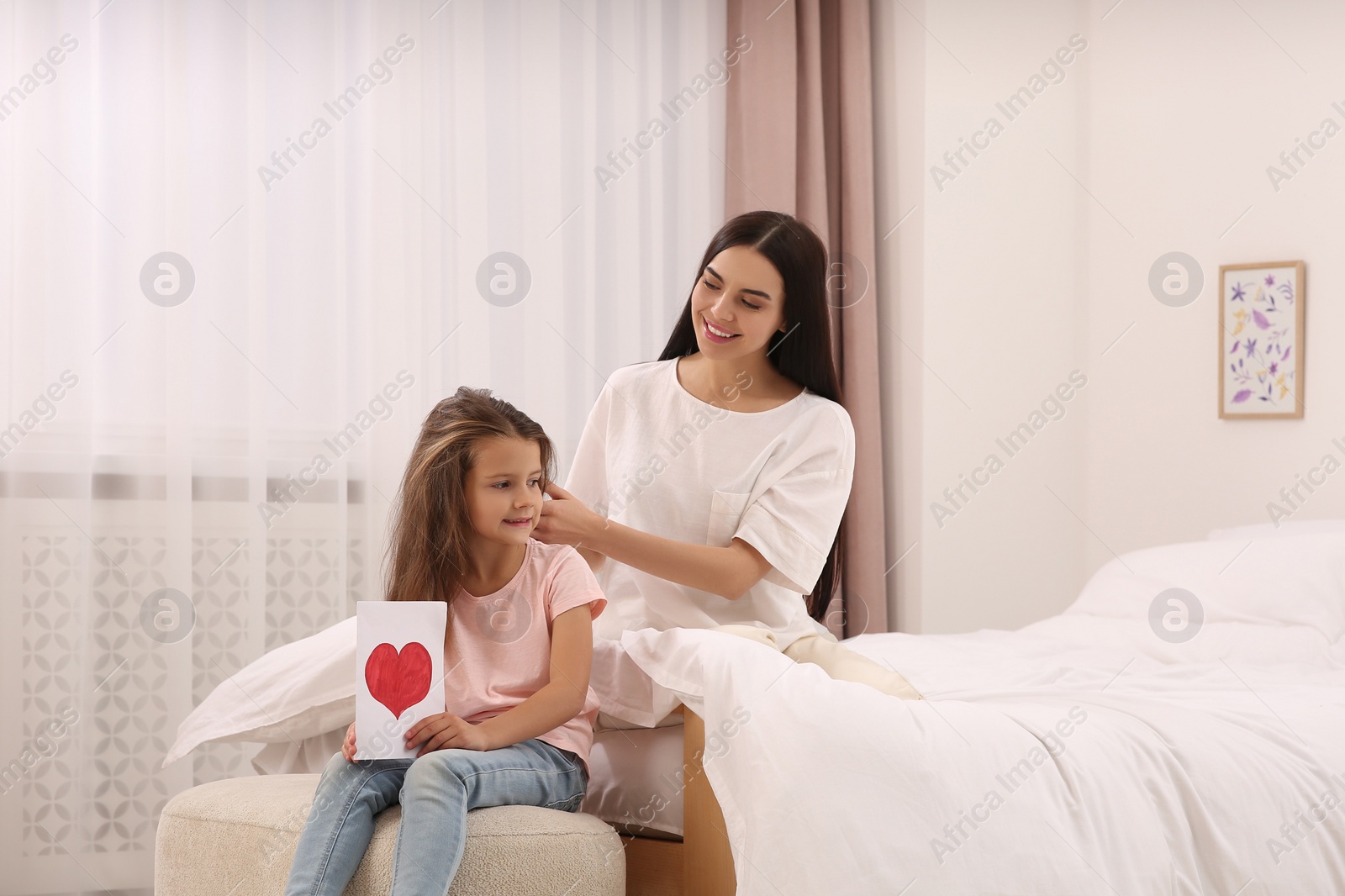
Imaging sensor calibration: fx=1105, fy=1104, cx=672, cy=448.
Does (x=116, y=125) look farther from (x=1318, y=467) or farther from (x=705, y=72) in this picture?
(x=1318, y=467)

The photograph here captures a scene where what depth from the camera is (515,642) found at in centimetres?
137

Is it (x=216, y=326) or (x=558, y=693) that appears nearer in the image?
(x=558, y=693)

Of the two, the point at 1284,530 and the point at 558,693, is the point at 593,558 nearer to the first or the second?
the point at 558,693

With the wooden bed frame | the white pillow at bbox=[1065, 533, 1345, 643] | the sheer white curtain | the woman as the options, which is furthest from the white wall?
the wooden bed frame

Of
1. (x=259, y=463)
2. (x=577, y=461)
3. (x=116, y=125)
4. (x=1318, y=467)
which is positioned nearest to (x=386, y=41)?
(x=116, y=125)

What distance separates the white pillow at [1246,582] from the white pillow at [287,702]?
1.78 meters

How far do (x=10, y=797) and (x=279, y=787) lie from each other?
1522 millimetres

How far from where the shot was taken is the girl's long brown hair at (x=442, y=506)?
1340 mm

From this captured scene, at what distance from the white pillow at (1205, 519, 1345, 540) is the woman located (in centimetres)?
142

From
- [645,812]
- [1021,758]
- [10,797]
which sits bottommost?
[10,797]

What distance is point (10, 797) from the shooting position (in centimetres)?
243

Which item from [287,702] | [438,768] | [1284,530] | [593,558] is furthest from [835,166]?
[438,768]

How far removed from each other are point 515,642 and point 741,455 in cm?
45

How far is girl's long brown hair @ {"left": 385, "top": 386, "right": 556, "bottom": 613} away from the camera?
4.40 feet
